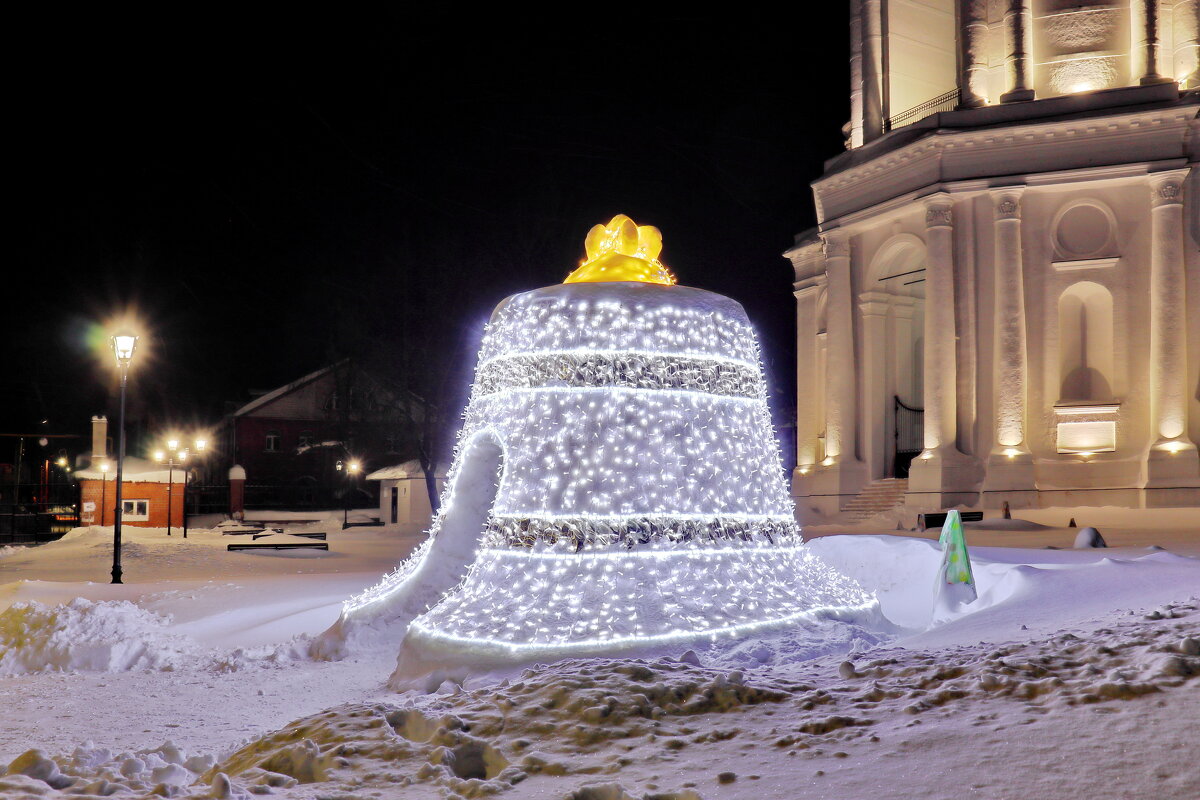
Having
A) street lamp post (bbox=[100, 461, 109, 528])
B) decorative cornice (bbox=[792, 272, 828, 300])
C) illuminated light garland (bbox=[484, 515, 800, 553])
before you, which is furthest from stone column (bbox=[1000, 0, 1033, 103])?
street lamp post (bbox=[100, 461, 109, 528])

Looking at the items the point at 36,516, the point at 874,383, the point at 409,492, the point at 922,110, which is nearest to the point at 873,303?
the point at 874,383

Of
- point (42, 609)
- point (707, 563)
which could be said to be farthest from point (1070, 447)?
point (42, 609)

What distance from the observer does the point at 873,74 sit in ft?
91.7

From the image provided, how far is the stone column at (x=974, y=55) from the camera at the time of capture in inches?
974

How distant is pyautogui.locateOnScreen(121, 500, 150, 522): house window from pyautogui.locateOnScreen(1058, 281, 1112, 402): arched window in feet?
111

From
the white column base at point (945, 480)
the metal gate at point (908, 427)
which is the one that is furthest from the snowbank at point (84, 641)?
the metal gate at point (908, 427)

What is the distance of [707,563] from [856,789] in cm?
414

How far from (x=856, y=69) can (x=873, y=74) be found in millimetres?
1041

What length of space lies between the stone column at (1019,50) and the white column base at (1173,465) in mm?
→ 9025

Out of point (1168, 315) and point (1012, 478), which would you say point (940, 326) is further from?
point (1168, 315)

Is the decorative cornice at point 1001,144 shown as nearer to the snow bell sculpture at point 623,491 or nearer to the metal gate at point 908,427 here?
the metal gate at point 908,427

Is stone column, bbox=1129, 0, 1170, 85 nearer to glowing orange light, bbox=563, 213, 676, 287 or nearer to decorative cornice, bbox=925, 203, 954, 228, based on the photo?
decorative cornice, bbox=925, 203, 954, 228

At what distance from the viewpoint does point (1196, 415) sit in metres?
22.2

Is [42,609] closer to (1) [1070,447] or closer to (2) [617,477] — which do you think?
(2) [617,477]
